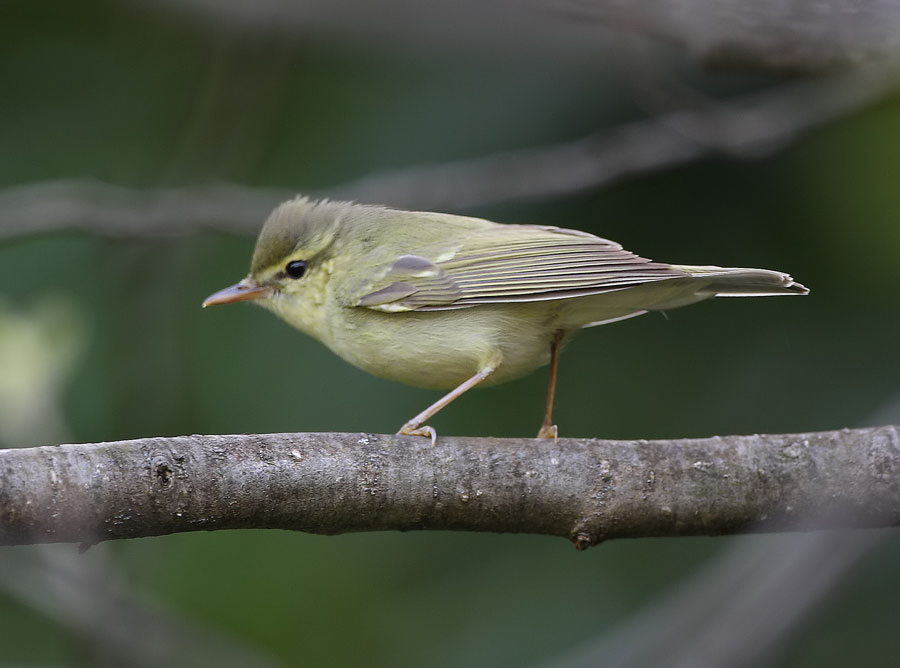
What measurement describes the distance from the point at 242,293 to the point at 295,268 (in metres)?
0.24

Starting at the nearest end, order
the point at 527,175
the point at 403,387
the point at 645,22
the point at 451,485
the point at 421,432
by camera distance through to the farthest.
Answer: the point at 451,485, the point at 421,432, the point at 645,22, the point at 527,175, the point at 403,387

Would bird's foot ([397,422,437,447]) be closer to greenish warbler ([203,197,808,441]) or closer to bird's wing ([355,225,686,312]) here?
greenish warbler ([203,197,808,441])

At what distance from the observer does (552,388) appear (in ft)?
14.0

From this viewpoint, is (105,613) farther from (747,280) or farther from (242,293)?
(747,280)

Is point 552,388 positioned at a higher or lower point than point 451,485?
higher

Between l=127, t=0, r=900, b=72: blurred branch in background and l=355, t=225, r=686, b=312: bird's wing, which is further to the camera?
l=355, t=225, r=686, b=312: bird's wing

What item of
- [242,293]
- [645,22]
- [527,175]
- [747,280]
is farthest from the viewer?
[527,175]

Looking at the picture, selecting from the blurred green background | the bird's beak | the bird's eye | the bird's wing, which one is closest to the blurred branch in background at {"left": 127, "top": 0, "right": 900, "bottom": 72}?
the blurred green background

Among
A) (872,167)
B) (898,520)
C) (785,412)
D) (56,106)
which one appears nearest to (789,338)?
(785,412)

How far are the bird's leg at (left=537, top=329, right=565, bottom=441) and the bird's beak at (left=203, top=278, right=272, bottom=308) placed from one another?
4.09 ft

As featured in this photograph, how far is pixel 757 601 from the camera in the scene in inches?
167

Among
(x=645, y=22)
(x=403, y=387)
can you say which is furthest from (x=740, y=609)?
(x=645, y=22)

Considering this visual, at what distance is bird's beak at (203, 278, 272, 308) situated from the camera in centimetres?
464

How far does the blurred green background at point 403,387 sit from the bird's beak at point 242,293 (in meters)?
0.50
